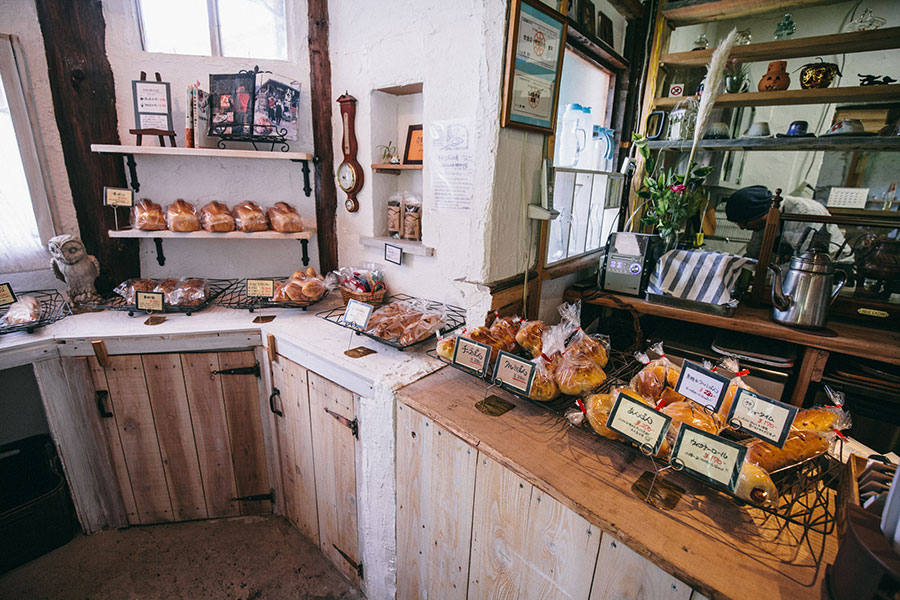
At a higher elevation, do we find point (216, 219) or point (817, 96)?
point (817, 96)

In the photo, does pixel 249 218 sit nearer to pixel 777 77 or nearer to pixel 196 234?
pixel 196 234

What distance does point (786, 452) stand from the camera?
843mm

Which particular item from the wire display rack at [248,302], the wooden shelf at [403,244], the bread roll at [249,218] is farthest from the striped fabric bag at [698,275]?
the bread roll at [249,218]

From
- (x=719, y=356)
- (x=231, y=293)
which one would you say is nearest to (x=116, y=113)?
(x=231, y=293)

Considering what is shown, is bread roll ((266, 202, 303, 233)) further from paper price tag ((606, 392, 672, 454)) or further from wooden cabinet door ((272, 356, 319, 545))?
paper price tag ((606, 392, 672, 454))

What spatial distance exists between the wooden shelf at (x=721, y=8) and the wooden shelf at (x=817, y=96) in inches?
15.8

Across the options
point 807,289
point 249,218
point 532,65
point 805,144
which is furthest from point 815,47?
point 249,218

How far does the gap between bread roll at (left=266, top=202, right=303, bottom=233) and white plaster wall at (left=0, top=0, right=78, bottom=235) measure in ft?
3.01

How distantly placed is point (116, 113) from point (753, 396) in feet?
9.00

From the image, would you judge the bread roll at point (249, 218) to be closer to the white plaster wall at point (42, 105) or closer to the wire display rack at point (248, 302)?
the wire display rack at point (248, 302)

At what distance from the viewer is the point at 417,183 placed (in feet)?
6.75

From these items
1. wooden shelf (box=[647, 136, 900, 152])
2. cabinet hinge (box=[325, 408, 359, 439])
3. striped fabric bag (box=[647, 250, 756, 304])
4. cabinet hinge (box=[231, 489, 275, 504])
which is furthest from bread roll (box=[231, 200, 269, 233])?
wooden shelf (box=[647, 136, 900, 152])

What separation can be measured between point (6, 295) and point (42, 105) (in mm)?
869

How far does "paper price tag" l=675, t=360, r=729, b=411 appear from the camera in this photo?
36.2 inches
